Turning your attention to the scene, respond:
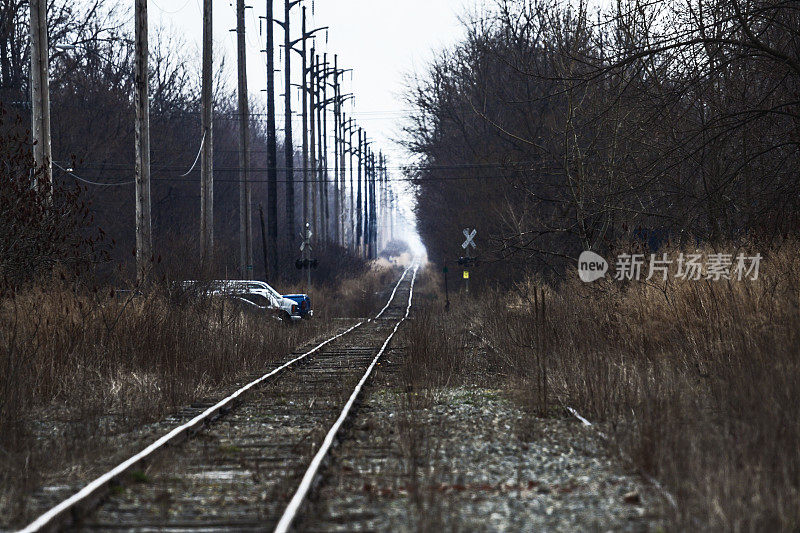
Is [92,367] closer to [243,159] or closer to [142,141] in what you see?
[142,141]

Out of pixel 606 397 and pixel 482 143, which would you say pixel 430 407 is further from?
pixel 482 143

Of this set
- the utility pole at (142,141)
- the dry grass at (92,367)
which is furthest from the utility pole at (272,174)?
the dry grass at (92,367)

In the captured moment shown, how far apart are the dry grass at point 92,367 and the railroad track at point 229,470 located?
0.68 meters

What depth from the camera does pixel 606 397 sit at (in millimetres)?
10484

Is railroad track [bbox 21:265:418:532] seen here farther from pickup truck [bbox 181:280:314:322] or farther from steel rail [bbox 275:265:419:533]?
pickup truck [bbox 181:280:314:322]

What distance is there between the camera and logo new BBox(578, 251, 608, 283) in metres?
18.4

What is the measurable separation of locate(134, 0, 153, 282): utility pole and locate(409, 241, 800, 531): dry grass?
6612 mm

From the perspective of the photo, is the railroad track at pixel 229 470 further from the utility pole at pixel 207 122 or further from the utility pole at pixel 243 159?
the utility pole at pixel 243 159

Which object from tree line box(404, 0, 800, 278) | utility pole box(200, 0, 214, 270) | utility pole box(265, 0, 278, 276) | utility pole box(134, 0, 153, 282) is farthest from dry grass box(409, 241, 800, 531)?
utility pole box(265, 0, 278, 276)

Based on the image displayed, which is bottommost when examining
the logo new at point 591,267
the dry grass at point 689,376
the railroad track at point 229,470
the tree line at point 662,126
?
the railroad track at point 229,470

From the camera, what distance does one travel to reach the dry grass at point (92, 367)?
9156mm

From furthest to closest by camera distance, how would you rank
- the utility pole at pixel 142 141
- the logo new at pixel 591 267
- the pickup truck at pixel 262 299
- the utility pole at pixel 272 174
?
the utility pole at pixel 272 174 < the pickup truck at pixel 262 299 < the utility pole at pixel 142 141 < the logo new at pixel 591 267

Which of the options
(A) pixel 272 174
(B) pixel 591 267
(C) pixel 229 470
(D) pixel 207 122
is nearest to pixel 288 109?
(A) pixel 272 174

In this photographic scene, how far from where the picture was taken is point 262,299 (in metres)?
27.8
